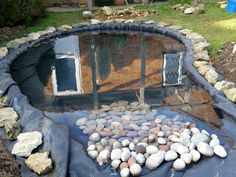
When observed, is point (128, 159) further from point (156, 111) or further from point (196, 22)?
point (196, 22)

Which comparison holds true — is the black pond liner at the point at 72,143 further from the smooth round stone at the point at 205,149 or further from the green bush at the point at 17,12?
the green bush at the point at 17,12

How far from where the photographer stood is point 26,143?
3.51 m

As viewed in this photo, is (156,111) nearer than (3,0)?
Yes

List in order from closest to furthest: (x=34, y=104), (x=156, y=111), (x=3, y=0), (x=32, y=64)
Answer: (x=156, y=111) → (x=34, y=104) → (x=32, y=64) → (x=3, y=0)

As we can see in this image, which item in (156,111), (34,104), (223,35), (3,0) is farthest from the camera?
(3,0)

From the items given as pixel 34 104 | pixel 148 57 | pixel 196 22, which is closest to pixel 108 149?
pixel 34 104

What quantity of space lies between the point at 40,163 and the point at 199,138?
1.70 metres

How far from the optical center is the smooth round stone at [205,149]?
11.2ft

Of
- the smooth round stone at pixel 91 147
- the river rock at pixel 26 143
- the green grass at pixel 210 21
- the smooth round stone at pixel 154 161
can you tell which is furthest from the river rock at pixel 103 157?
the green grass at pixel 210 21

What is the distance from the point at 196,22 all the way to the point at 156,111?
395cm

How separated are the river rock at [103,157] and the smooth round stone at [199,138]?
37.0 inches

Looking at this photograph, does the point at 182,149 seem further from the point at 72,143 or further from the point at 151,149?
the point at 72,143

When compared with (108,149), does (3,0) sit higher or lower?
higher

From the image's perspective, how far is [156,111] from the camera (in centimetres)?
443
